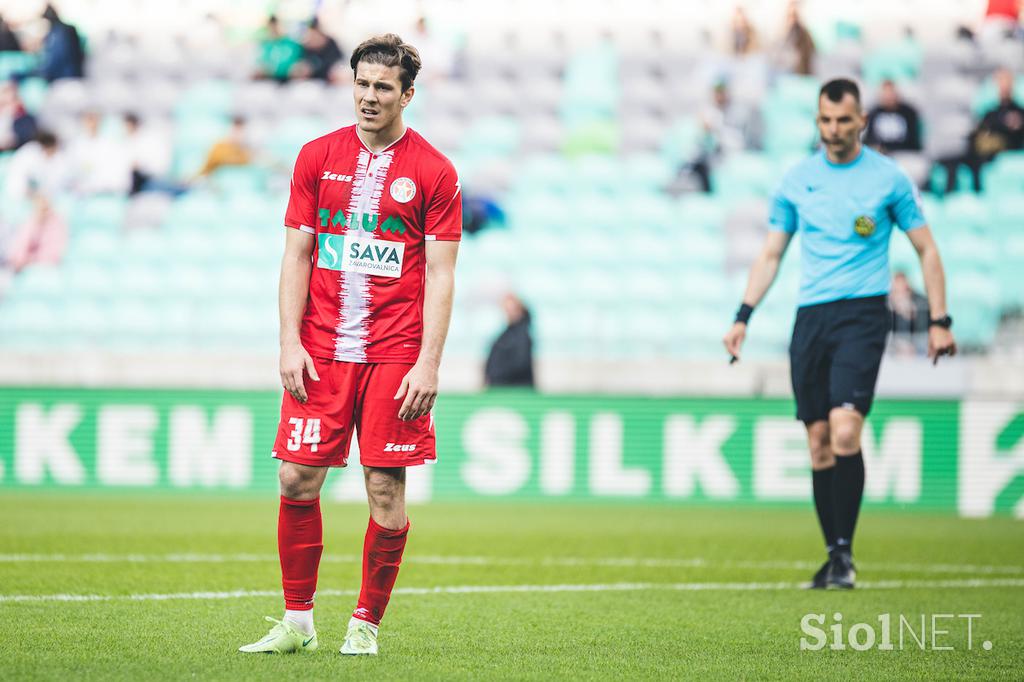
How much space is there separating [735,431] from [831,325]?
5.62 metres

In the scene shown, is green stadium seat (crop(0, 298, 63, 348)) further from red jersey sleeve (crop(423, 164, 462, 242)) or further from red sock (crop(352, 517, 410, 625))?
red jersey sleeve (crop(423, 164, 462, 242))

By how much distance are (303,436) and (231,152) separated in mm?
13571

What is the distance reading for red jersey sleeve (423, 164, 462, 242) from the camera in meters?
4.77

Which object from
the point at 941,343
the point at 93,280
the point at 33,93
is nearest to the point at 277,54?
the point at 33,93

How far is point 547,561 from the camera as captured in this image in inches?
314

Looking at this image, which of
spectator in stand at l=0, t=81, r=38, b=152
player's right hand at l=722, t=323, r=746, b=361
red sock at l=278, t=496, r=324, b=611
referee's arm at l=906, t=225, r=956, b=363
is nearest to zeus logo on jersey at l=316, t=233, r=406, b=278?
red sock at l=278, t=496, r=324, b=611

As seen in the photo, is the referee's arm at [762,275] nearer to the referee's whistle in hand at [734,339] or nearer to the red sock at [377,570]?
the referee's whistle in hand at [734,339]

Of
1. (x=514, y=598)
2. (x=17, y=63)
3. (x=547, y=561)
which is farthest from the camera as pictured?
(x=17, y=63)

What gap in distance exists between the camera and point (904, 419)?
1244 centimetres

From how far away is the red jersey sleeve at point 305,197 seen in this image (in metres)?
4.76

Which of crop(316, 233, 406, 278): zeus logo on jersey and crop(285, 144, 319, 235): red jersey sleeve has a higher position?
crop(285, 144, 319, 235): red jersey sleeve

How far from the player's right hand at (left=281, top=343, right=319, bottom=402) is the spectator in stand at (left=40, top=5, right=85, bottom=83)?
50.5 feet

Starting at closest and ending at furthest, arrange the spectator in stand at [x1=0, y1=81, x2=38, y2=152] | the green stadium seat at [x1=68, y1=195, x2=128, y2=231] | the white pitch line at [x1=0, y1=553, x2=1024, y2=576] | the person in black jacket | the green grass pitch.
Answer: the green grass pitch, the white pitch line at [x1=0, y1=553, x2=1024, y2=576], the person in black jacket, the green stadium seat at [x1=68, y1=195, x2=128, y2=231], the spectator in stand at [x1=0, y1=81, x2=38, y2=152]

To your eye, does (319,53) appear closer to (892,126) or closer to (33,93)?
(33,93)
